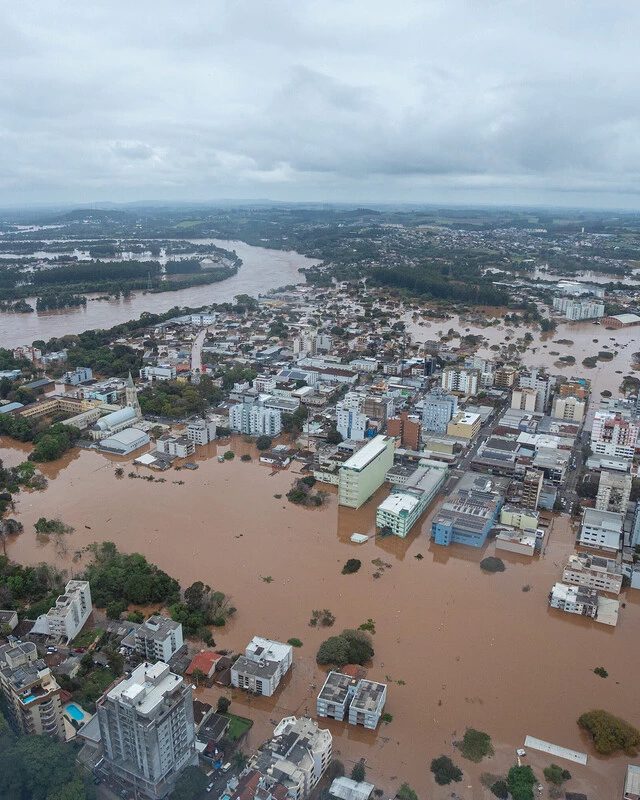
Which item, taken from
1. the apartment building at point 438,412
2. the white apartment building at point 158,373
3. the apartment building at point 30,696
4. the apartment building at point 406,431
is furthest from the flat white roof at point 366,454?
the white apartment building at point 158,373

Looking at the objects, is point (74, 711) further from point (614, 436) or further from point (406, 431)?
point (614, 436)

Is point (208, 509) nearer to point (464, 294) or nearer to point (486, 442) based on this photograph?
point (486, 442)

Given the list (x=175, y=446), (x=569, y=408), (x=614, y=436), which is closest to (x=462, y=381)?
(x=569, y=408)

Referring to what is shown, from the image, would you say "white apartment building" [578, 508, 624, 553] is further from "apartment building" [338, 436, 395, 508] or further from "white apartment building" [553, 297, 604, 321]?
"white apartment building" [553, 297, 604, 321]

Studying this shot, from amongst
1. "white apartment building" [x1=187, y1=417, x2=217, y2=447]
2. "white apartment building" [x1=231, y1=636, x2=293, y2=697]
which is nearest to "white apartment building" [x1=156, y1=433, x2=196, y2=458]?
"white apartment building" [x1=187, y1=417, x2=217, y2=447]

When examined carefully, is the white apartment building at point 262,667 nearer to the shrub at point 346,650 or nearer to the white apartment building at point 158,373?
the shrub at point 346,650
